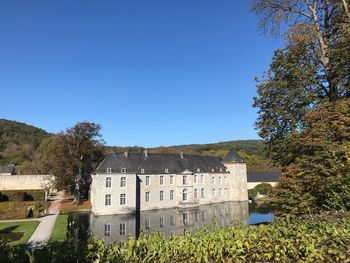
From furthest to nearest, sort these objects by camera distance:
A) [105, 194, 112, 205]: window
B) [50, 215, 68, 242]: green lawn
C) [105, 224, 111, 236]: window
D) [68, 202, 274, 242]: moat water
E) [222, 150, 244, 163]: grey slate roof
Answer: [222, 150, 244, 163]: grey slate roof < [105, 194, 112, 205]: window < [68, 202, 274, 242]: moat water < [105, 224, 111, 236]: window < [50, 215, 68, 242]: green lawn

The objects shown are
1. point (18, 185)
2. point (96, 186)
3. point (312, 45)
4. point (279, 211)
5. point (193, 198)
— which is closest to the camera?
point (279, 211)

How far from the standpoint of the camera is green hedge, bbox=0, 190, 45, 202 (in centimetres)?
3228

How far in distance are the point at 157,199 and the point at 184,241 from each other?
32.3m

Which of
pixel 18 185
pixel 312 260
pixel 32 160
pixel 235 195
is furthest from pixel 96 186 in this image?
pixel 32 160

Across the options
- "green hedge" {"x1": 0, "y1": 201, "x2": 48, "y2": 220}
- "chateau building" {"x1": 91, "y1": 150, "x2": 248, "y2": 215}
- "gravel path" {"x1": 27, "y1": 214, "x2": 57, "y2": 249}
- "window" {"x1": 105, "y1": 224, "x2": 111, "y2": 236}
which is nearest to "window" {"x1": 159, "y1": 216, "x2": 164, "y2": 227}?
"window" {"x1": 105, "y1": 224, "x2": 111, "y2": 236}

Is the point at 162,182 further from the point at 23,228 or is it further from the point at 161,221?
the point at 23,228

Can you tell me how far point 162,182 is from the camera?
119 feet

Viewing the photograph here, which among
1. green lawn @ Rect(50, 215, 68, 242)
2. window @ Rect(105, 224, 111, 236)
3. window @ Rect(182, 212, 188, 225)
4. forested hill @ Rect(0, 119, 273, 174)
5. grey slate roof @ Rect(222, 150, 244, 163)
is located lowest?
window @ Rect(182, 212, 188, 225)

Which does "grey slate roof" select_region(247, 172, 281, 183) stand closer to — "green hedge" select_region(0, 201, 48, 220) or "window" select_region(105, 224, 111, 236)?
"window" select_region(105, 224, 111, 236)

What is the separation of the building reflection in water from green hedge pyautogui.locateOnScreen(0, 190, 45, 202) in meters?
9.82

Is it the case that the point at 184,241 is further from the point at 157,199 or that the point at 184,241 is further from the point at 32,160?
the point at 32,160

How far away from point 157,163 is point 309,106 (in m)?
25.0

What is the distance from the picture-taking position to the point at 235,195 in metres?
44.1

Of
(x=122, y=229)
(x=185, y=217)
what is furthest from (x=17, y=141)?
(x=122, y=229)
